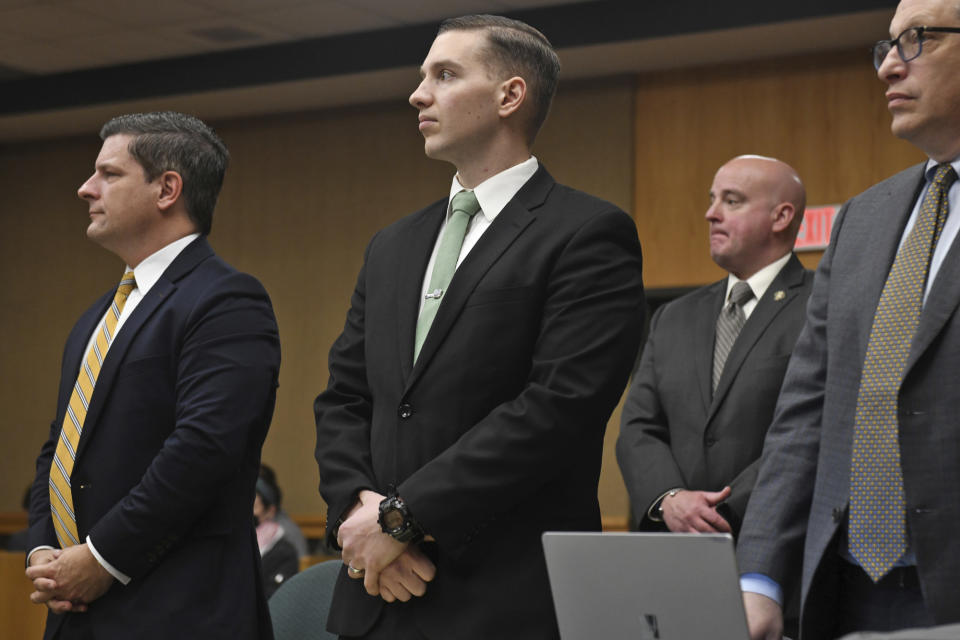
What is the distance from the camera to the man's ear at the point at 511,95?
233cm

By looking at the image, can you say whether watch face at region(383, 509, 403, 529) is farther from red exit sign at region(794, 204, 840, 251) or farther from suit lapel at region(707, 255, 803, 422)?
red exit sign at region(794, 204, 840, 251)

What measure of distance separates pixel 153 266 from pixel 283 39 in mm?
5120

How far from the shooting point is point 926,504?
5.45 ft

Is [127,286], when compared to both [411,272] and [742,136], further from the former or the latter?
[742,136]

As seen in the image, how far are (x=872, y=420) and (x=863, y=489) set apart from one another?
0.10m

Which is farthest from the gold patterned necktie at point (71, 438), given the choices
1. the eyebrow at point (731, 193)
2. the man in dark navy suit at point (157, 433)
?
the eyebrow at point (731, 193)

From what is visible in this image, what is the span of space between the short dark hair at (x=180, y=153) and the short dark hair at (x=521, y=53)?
0.81 metres

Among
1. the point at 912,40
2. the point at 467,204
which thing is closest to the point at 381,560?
the point at 467,204

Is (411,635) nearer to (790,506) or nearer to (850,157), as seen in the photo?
(790,506)

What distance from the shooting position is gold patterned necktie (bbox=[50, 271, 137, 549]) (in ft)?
8.62

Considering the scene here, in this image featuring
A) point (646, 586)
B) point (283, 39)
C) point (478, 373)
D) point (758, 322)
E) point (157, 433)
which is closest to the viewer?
point (646, 586)

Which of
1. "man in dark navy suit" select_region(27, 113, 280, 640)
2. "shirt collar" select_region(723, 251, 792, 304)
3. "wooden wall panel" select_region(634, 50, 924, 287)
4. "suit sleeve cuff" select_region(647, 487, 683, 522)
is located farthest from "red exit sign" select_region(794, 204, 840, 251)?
"man in dark navy suit" select_region(27, 113, 280, 640)

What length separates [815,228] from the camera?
267 inches

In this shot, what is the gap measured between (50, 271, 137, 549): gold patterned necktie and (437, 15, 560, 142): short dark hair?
3.44ft
